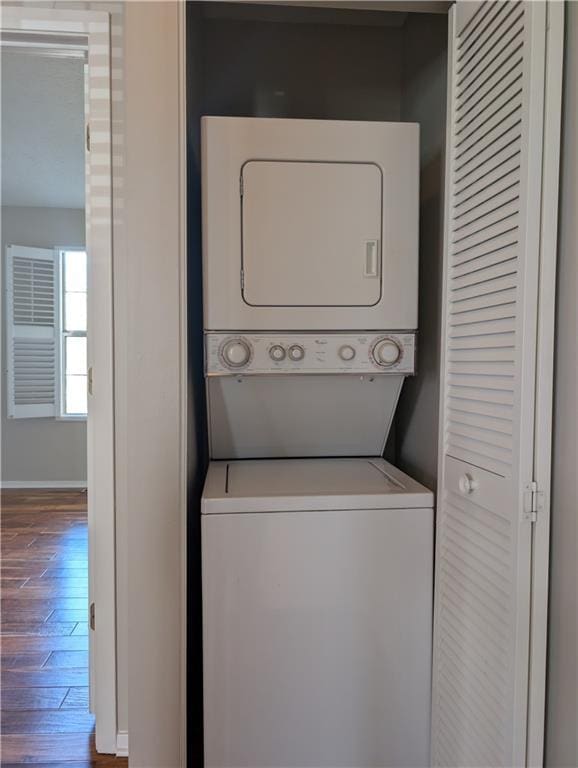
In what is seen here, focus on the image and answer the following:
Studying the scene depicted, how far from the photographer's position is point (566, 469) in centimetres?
96

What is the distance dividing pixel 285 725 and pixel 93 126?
190cm

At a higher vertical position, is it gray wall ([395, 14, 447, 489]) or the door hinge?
gray wall ([395, 14, 447, 489])

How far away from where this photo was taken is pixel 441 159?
62.1 inches

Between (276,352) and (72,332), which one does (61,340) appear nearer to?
(72,332)

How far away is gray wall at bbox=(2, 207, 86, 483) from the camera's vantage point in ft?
16.0

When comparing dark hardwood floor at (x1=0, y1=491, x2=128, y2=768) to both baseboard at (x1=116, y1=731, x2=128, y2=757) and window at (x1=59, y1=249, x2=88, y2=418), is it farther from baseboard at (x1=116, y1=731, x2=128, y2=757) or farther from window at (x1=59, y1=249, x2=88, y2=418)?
window at (x1=59, y1=249, x2=88, y2=418)

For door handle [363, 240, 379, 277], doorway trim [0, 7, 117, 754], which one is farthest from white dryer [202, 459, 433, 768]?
door handle [363, 240, 379, 277]

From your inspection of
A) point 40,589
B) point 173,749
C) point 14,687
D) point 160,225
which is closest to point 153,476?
point 160,225

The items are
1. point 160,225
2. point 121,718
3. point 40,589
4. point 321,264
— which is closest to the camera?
point 160,225

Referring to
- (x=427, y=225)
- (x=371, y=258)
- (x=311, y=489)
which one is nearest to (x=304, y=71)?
(x=427, y=225)

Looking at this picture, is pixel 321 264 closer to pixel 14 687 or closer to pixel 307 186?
pixel 307 186

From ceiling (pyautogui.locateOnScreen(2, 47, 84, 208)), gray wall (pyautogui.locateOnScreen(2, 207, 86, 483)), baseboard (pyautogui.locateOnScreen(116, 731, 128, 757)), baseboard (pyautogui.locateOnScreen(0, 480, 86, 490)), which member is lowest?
baseboard (pyautogui.locateOnScreen(116, 731, 128, 757))

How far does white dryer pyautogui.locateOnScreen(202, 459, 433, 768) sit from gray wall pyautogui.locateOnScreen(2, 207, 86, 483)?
4047 millimetres

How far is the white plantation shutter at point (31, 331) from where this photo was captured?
4.75 metres
